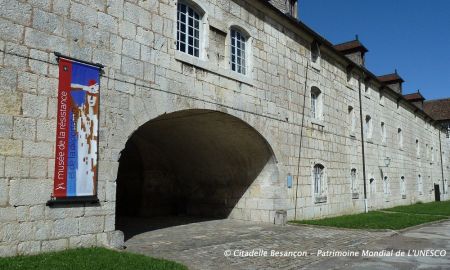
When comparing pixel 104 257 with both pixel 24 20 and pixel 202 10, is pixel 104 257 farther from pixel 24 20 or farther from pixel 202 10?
pixel 202 10

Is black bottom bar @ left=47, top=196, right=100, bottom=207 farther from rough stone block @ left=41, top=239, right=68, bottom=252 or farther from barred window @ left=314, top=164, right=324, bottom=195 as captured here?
barred window @ left=314, top=164, right=324, bottom=195

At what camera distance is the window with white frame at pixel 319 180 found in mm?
13367

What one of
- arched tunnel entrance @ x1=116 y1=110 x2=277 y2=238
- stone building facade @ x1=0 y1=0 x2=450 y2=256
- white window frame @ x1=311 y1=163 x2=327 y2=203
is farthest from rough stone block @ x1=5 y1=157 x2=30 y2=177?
white window frame @ x1=311 y1=163 x2=327 y2=203

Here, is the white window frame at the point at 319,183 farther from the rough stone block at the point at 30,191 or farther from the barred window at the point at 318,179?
the rough stone block at the point at 30,191

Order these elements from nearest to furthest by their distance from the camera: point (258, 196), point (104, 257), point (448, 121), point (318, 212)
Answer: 1. point (104, 257)
2. point (258, 196)
3. point (318, 212)
4. point (448, 121)

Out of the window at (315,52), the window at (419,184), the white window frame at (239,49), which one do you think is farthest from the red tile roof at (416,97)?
the white window frame at (239,49)

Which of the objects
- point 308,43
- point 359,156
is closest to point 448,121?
point 359,156

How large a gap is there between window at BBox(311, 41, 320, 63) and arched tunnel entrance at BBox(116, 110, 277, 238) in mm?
4621

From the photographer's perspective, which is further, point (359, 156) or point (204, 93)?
point (359, 156)

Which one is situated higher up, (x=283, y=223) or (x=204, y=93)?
(x=204, y=93)

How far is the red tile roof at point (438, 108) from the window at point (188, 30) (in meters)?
37.0

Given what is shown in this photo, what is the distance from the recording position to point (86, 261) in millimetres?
5477

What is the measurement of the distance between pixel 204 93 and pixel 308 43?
6.06 m

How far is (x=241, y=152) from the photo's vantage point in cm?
1163
